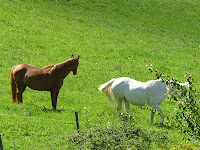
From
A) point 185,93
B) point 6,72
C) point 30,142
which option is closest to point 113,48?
point 6,72

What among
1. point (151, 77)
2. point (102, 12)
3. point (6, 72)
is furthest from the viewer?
point (102, 12)

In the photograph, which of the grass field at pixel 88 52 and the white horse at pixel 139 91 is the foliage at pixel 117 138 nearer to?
the grass field at pixel 88 52

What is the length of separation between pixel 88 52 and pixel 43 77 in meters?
14.1

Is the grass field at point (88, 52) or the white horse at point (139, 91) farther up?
the white horse at point (139, 91)

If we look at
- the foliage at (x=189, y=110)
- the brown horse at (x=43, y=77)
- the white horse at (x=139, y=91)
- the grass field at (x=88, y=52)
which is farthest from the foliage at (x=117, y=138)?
the brown horse at (x=43, y=77)

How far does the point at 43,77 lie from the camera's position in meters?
20.8

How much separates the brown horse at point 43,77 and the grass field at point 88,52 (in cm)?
70

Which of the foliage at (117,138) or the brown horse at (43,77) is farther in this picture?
the brown horse at (43,77)

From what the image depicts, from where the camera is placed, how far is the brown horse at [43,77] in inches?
814

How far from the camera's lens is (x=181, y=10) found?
2101 inches

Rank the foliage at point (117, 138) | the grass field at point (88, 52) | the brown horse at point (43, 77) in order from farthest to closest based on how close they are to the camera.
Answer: the brown horse at point (43, 77), the grass field at point (88, 52), the foliage at point (117, 138)

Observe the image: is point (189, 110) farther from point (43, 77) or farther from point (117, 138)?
point (43, 77)

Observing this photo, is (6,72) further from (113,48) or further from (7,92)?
(113,48)

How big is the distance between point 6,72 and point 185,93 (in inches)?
678
